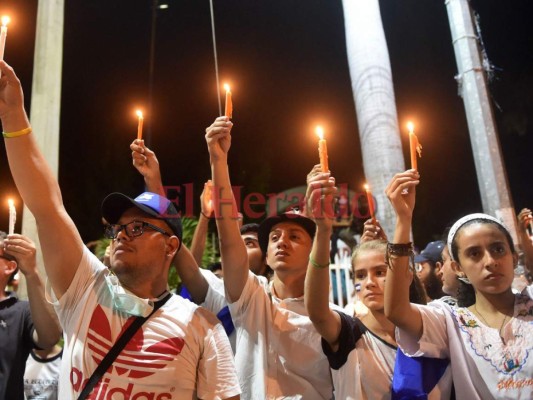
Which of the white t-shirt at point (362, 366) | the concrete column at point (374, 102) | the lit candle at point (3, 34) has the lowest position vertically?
the white t-shirt at point (362, 366)

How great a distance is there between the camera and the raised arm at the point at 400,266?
8.28ft

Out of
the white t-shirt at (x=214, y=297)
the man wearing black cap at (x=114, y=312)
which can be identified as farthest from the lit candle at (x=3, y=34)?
the white t-shirt at (x=214, y=297)

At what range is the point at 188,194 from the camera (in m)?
13.6

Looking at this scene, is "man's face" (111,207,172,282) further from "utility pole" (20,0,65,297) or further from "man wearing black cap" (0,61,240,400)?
"utility pole" (20,0,65,297)

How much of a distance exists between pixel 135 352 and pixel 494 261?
197 centimetres

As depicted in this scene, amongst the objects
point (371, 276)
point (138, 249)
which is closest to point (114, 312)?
point (138, 249)

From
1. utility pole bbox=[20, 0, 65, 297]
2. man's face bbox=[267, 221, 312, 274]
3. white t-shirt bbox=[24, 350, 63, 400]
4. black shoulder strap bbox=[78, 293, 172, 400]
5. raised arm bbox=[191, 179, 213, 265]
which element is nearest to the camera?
black shoulder strap bbox=[78, 293, 172, 400]

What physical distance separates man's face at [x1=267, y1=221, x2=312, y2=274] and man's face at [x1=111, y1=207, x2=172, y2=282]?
0.86 m

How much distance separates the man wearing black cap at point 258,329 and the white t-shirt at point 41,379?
2.12m

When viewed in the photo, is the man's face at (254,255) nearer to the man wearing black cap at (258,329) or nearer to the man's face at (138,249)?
the man wearing black cap at (258,329)

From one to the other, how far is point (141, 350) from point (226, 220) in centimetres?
92

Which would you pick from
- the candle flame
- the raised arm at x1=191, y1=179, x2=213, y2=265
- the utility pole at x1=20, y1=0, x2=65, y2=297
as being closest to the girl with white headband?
the candle flame

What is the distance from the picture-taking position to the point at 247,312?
2930 millimetres

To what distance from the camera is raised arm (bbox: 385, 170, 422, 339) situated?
252cm
